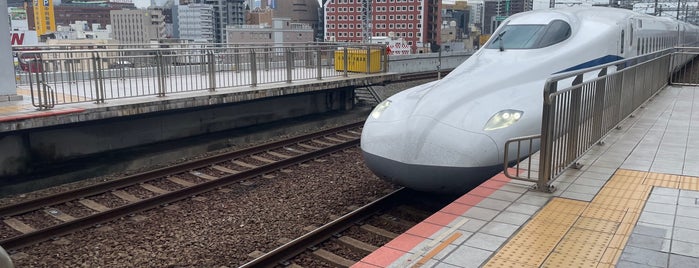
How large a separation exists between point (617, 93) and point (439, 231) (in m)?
5.16

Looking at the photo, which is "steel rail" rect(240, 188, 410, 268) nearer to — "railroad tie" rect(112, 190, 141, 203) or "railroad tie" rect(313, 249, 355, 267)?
"railroad tie" rect(313, 249, 355, 267)

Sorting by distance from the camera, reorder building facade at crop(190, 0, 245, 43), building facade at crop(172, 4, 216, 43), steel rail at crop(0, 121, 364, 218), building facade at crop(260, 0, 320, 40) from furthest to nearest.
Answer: building facade at crop(172, 4, 216, 43)
building facade at crop(260, 0, 320, 40)
building facade at crop(190, 0, 245, 43)
steel rail at crop(0, 121, 364, 218)

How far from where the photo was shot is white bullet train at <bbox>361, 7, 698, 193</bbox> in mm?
6965

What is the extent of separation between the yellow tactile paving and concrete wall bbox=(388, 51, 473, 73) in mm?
22786

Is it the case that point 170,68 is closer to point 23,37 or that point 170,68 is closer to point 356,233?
point 23,37

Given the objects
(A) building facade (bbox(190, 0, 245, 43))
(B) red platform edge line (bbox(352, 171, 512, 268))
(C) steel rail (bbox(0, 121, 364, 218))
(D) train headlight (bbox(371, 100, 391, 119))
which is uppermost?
(A) building facade (bbox(190, 0, 245, 43))

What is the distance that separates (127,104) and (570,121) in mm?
7935

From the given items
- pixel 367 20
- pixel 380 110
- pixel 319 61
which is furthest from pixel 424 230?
pixel 367 20

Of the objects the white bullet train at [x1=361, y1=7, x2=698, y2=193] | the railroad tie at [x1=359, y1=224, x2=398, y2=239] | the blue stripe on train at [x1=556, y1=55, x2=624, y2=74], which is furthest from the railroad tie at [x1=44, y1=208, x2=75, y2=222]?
the blue stripe on train at [x1=556, y1=55, x2=624, y2=74]

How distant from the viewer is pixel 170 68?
524 inches

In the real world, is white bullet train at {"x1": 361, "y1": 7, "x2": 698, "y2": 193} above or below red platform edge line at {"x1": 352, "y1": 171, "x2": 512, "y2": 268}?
above

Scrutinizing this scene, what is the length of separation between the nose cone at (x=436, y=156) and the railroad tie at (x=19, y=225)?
184 inches

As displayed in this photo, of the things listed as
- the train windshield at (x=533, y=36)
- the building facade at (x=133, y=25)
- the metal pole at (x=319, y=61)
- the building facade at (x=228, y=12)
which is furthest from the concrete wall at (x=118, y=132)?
the building facade at (x=228, y=12)

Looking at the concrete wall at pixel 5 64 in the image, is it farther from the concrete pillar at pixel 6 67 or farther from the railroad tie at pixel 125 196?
the railroad tie at pixel 125 196
